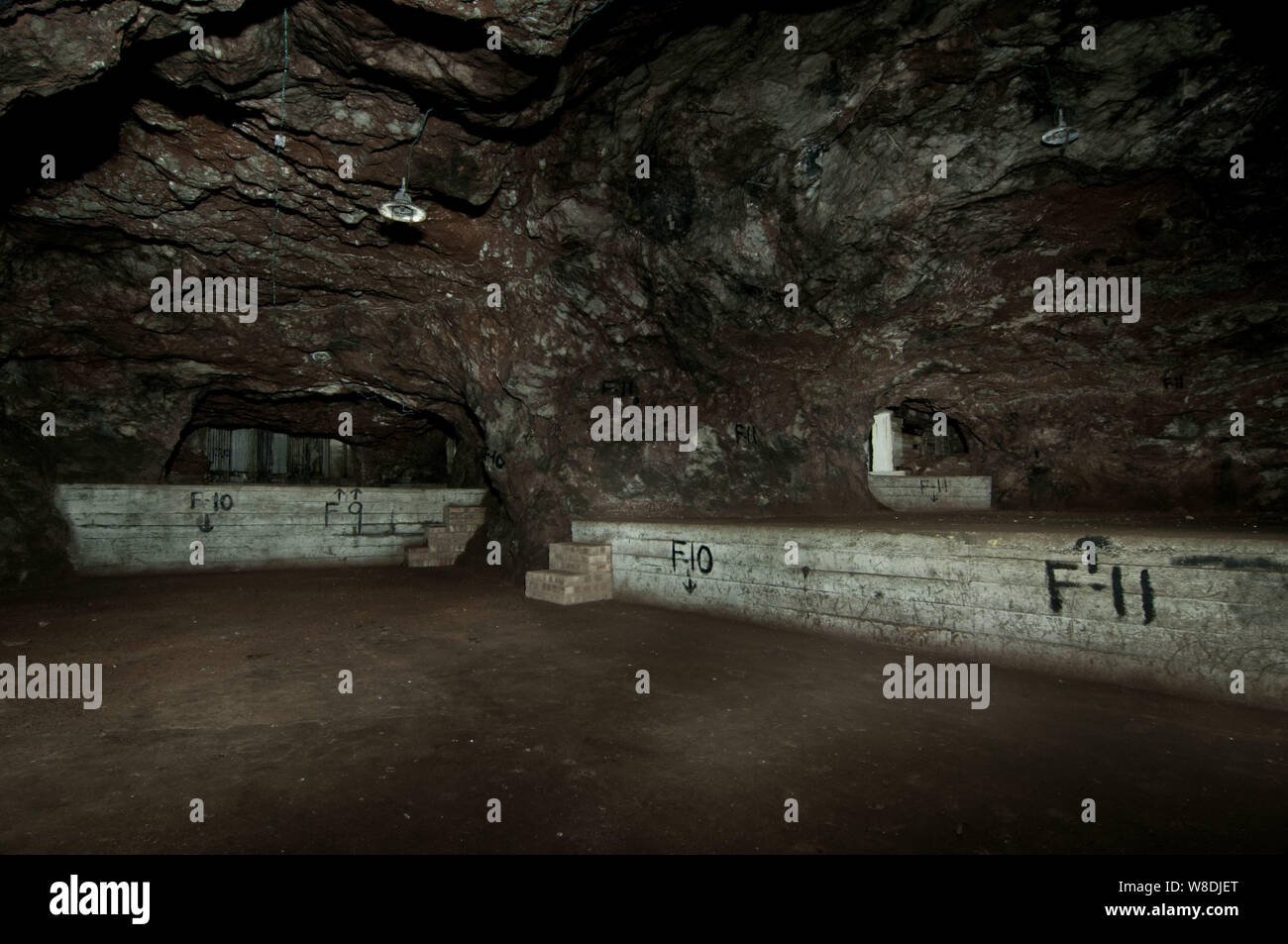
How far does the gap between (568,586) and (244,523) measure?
731 centimetres

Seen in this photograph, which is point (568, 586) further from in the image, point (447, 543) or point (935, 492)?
point (935, 492)

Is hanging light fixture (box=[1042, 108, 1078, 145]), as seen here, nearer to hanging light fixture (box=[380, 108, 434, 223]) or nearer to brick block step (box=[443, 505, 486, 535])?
hanging light fixture (box=[380, 108, 434, 223])

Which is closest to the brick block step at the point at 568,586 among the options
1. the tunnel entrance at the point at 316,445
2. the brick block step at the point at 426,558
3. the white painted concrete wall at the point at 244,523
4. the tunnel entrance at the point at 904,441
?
the brick block step at the point at 426,558

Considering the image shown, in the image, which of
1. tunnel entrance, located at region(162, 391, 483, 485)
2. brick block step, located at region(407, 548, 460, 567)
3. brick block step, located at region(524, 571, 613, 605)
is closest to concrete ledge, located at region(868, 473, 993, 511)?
brick block step, located at region(524, 571, 613, 605)

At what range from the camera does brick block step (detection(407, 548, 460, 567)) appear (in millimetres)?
11241

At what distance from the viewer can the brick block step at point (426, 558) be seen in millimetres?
11241

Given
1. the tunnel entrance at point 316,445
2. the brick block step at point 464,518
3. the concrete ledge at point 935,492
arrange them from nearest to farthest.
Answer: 1. the concrete ledge at point 935,492
2. the brick block step at point 464,518
3. the tunnel entrance at point 316,445

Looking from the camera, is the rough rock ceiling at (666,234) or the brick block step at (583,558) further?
the brick block step at (583,558)

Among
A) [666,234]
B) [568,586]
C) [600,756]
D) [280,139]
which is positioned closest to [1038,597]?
[600,756]

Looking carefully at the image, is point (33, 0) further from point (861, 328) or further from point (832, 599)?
point (861, 328)

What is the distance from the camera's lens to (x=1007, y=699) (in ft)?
13.1

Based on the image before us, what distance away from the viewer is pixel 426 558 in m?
11.4

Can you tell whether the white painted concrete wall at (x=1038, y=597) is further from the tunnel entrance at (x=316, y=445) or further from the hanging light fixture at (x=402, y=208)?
the tunnel entrance at (x=316, y=445)

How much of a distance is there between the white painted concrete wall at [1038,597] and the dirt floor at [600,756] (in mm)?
256
